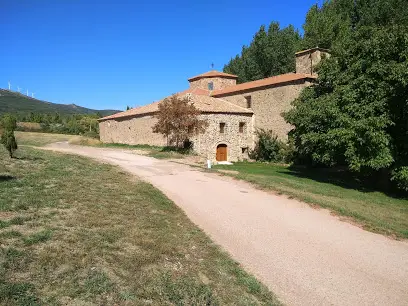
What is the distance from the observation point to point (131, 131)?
36.3 m

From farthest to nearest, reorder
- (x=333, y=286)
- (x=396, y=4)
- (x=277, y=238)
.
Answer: (x=396, y=4) < (x=277, y=238) < (x=333, y=286)

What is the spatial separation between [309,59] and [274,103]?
16.3ft

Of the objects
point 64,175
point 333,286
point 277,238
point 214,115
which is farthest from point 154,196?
point 214,115

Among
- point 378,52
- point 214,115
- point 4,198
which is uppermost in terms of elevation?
point 378,52

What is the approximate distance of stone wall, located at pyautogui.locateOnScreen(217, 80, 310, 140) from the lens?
28748 millimetres

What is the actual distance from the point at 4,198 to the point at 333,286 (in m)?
7.35

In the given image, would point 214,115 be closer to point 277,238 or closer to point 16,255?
point 277,238

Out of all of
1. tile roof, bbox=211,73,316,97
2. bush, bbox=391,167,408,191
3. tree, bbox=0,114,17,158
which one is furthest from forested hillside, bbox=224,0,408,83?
tree, bbox=0,114,17,158

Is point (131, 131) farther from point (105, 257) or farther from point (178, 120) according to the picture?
point (105, 257)

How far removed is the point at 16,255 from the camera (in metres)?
4.97

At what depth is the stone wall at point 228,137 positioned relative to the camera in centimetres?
2906

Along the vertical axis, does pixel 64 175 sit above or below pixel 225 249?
above

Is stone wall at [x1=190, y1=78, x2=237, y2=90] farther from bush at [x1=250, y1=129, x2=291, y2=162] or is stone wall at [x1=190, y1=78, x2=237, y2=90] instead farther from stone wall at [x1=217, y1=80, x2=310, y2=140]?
bush at [x1=250, y1=129, x2=291, y2=162]

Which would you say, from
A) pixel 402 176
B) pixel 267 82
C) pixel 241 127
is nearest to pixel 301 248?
pixel 402 176
